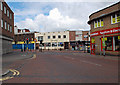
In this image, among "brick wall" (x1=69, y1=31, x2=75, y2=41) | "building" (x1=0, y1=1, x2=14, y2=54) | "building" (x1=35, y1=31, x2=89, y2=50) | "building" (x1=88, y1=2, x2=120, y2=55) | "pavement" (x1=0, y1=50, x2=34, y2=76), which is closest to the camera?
"pavement" (x1=0, y1=50, x2=34, y2=76)

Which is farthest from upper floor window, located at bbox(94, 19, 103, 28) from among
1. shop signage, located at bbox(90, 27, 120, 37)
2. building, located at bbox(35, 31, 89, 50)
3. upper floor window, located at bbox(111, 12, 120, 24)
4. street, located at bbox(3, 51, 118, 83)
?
building, located at bbox(35, 31, 89, 50)

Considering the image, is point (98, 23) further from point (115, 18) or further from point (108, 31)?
point (115, 18)

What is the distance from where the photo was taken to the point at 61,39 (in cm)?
5709

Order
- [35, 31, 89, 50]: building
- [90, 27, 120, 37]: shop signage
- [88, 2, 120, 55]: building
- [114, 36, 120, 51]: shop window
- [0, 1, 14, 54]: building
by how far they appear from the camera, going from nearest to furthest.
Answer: [114, 36, 120, 51]: shop window, [90, 27, 120, 37]: shop signage, [88, 2, 120, 55]: building, [0, 1, 14, 54]: building, [35, 31, 89, 50]: building

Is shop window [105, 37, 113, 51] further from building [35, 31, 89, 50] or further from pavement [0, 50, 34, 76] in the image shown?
building [35, 31, 89, 50]

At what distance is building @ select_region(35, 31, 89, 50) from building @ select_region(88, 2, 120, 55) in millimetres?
26657

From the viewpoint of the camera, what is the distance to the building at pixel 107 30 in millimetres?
19688


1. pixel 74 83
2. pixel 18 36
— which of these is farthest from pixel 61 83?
pixel 18 36

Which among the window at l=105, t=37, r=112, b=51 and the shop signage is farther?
the window at l=105, t=37, r=112, b=51

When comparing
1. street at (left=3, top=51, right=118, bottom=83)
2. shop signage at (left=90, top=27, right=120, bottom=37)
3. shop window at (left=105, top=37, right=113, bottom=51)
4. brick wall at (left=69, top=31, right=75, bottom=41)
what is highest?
brick wall at (left=69, top=31, right=75, bottom=41)

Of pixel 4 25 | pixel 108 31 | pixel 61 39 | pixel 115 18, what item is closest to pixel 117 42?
pixel 108 31

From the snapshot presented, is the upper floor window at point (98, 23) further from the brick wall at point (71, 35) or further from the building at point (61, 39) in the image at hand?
the brick wall at point (71, 35)

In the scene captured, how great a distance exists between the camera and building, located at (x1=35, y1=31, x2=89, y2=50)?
54.2 metres

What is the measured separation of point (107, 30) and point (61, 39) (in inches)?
1432
